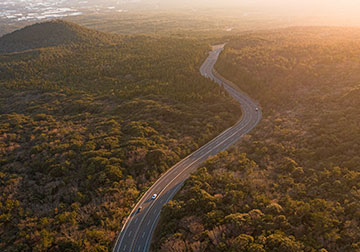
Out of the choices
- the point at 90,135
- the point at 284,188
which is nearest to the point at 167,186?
the point at 284,188

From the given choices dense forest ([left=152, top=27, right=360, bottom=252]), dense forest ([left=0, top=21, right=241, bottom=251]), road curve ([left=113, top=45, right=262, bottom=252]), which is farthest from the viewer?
dense forest ([left=0, top=21, right=241, bottom=251])

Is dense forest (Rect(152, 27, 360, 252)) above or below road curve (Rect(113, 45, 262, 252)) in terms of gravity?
above

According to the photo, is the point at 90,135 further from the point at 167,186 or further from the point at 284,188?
the point at 284,188

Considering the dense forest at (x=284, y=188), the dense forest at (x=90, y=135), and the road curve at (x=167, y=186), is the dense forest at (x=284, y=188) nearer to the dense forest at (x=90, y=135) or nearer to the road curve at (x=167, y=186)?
the road curve at (x=167, y=186)

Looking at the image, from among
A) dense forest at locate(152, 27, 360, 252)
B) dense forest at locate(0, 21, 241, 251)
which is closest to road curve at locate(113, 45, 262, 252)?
dense forest at locate(0, 21, 241, 251)

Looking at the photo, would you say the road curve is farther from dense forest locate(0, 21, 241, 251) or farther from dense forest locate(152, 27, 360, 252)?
dense forest locate(152, 27, 360, 252)

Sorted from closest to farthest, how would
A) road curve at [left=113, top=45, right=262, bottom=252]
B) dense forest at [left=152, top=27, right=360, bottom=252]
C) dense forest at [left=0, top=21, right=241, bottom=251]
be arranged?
dense forest at [left=152, top=27, right=360, bottom=252]
road curve at [left=113, top=45, right=262, bottom=252]
dense forest at [left=0, top=21, right=241, bottom=251]

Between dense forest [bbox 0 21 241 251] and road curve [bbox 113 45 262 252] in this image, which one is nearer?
road curve [bbox 113 45 262 252]
